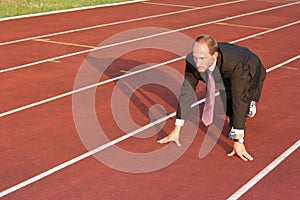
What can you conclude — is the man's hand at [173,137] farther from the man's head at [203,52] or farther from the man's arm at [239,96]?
the man's head at [203,52]

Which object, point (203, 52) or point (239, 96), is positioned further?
point (239, 96)

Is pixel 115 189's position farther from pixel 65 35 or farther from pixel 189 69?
pixel 65 35

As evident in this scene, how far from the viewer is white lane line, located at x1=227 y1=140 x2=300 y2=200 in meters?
6.20

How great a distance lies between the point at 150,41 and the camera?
14477 millimetres

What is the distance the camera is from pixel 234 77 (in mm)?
6617

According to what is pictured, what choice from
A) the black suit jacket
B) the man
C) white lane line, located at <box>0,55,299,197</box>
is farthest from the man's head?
white lane line, located at <box>0,55,299,197</box>

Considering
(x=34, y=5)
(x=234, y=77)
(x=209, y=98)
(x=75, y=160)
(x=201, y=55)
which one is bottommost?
(x=34, y=5)

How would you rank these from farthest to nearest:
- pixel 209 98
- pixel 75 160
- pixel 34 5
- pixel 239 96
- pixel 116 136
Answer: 1. pixel 34 5
2. pixel 116 136
3. pixel 209 98
4. pixel 75 160
5. pixel 239 96

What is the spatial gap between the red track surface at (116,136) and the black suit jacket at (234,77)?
2.04 ft

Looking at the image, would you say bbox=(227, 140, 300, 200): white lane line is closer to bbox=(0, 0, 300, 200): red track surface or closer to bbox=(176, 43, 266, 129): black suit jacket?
bbox=(0, 0, 300, 200): red track surface

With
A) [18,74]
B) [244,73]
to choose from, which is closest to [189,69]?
[244,73]

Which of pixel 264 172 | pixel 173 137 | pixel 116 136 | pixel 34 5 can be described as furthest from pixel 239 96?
pixel 34 5

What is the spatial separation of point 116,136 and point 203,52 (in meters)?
2.17

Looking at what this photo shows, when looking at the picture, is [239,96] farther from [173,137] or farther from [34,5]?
[34,5]
